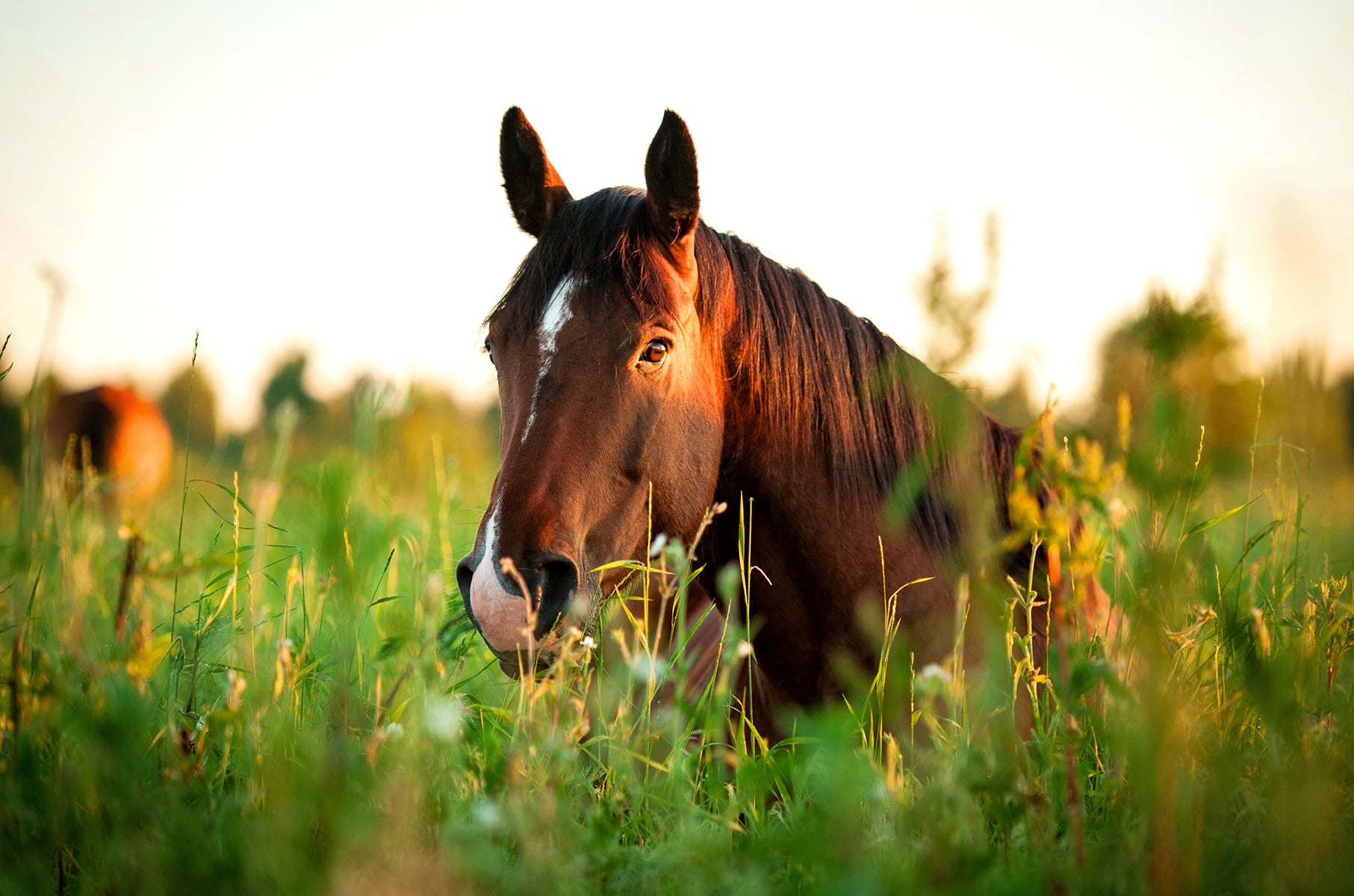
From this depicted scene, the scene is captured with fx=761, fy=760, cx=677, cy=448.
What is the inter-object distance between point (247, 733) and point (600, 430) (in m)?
1.15

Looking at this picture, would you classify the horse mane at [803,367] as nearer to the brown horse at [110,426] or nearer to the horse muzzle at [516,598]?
the horse muzzle at [516,598]

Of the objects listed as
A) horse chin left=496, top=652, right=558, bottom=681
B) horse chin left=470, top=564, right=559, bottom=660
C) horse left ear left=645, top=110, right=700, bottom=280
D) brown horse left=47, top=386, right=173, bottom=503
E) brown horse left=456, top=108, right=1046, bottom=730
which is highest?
horse left ear left=645, top=110, right=700, bottom=280

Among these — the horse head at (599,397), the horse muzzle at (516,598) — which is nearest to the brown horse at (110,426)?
the horse head at (599,397)

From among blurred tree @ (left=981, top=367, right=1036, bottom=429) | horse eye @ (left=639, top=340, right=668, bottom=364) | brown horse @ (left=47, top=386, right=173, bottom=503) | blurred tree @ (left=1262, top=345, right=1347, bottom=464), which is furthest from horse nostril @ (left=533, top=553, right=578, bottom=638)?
brown horse @ (left=47, top=386, right=173, bottom=503)

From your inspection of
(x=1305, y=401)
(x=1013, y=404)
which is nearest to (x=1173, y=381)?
(x=1305, y=401)

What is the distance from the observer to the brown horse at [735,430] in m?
2.29

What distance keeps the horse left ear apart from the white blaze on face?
38cm

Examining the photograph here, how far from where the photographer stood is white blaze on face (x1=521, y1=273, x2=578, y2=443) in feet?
7.56

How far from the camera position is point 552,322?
2.39 meters

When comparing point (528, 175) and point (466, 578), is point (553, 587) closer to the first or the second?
point (466, 578)

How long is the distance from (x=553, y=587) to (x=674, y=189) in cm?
136

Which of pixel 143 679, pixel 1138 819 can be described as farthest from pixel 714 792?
pixel 143 679

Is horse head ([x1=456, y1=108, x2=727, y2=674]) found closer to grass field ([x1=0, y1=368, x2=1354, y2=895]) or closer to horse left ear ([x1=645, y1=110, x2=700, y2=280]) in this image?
horse left ear ([x1=645, y1=110, x2=700, y2=280])

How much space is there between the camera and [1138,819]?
170cm
